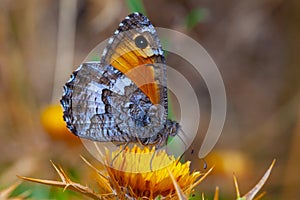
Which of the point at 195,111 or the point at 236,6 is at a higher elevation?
the point at 236,6

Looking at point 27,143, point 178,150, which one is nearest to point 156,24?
point 27,143

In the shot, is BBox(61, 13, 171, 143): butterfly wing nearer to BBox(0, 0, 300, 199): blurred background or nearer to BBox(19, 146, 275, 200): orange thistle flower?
BBox(19, 146, 275, 200): orange thistle flower

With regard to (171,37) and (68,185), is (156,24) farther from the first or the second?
(68,185)

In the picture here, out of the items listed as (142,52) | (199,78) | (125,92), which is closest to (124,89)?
(125,92)

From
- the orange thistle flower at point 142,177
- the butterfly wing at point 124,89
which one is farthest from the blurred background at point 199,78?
the orange thistle flower at point 142,177

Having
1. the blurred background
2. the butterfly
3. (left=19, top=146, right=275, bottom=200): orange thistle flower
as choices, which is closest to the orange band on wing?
the butterfly

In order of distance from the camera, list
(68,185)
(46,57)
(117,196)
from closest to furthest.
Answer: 1. (68,185)
2. (117,196)
3. (46,57)
